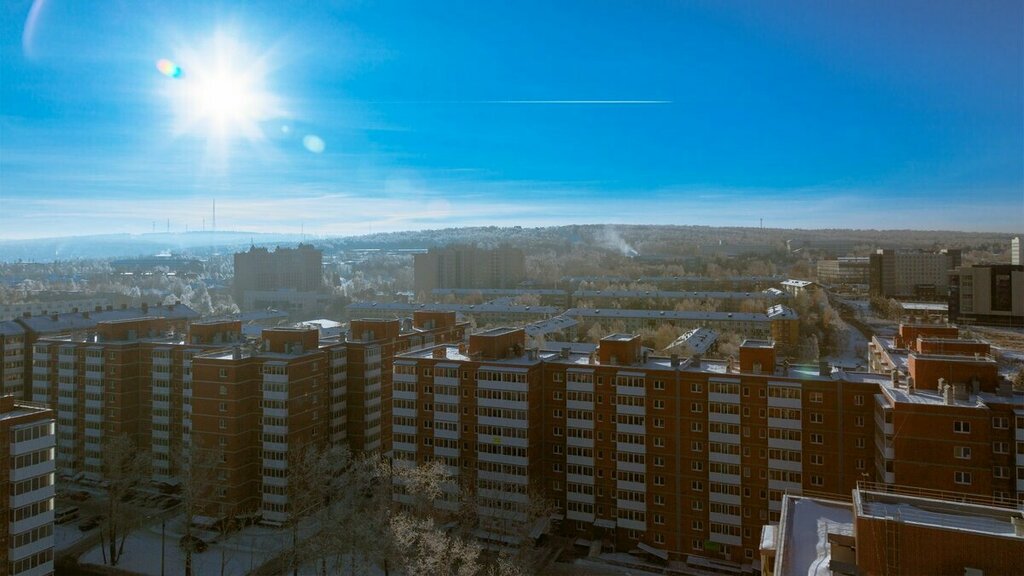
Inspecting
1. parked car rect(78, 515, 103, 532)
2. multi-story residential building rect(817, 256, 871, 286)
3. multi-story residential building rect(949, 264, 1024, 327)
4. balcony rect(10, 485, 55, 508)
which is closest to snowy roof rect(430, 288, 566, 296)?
multi-story residential building rect(949, 264, 1024, 327)

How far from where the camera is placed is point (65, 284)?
400 feet

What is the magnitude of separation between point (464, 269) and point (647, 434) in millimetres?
84226

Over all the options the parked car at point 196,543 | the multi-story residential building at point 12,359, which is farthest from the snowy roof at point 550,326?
the multi-story residential building at point 12,359

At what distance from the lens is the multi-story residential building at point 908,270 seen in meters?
101

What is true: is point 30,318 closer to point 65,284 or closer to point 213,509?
point 213,509

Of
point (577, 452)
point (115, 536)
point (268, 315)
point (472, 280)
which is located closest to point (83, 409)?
point (115, 536)

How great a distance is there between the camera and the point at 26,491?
1741 cm

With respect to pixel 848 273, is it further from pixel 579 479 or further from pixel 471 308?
pixel 579 479

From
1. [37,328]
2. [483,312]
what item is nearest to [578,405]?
[37,328]

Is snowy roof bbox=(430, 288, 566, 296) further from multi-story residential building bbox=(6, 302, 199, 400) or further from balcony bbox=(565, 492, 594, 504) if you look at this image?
balcony bbox=(565, 492, 594, 504)

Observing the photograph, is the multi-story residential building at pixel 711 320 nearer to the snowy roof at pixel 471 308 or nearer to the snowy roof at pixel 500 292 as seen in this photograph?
the snowy roof at pixel 471 308

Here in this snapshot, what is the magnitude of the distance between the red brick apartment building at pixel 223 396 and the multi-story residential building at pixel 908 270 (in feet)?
304

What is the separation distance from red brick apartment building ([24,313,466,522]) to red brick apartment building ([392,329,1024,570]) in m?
4.65

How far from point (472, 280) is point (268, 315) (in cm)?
3899
